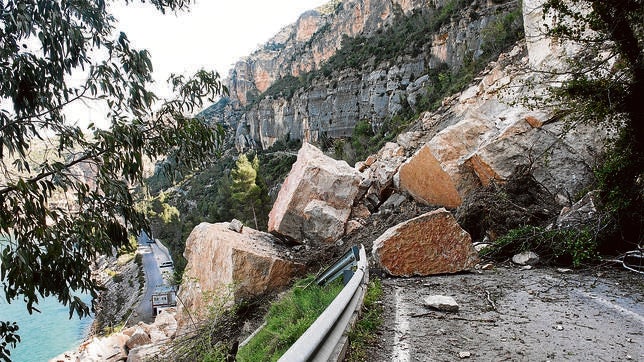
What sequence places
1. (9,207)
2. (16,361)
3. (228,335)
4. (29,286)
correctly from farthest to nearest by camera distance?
1. (16,361)
2. (228,335)
3. (9,207)
4. (29,286)

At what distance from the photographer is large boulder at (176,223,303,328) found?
269 inches

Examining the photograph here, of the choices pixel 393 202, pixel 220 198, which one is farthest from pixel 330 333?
pixel 220 198

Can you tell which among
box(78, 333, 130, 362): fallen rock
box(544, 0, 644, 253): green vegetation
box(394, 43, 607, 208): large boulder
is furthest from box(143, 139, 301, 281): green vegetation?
box(544, 0, 644, 253): green vegetation

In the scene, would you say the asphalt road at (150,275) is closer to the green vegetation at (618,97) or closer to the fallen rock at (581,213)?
the fallen rock at (581,213)

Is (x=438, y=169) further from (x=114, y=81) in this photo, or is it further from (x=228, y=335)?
(x=114, y=81)

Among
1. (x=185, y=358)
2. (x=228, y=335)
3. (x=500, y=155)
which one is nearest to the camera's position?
(x=185, y=358)

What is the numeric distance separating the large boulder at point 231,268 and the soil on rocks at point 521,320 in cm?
303

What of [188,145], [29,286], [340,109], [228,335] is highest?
[340,109]

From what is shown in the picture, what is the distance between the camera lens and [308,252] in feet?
26.2

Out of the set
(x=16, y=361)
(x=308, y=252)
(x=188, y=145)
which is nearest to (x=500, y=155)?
(x=308, y=252)

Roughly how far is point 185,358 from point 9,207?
3338 millimetres

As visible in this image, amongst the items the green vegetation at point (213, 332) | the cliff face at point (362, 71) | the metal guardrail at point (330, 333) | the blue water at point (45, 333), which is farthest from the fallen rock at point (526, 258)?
the cliff face at point (362, 71)

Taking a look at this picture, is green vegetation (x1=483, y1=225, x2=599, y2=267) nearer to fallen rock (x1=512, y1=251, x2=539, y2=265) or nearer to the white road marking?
fallen rock (x1=512, y1=251, x2=539, y2=265)

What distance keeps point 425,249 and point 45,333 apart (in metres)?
36.5
